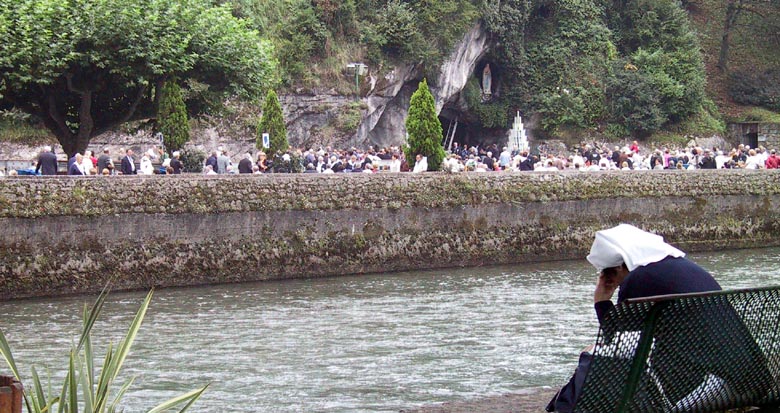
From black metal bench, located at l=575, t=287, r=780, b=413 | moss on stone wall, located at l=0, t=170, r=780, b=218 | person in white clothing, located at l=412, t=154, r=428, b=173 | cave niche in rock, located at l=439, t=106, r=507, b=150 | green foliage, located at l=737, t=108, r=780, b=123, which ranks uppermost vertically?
green foliage, located at l=737, t=108, r=780, b=123

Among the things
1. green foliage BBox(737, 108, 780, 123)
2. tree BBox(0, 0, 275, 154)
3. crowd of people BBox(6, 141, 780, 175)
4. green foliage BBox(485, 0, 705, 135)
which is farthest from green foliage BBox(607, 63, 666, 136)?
tree BBox(0, 0, 275, 154)

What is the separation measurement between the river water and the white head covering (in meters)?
4.00

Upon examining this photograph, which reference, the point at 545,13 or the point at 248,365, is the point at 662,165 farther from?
the point at 248,365

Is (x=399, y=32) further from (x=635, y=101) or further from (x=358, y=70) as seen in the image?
(x=635, y=101)

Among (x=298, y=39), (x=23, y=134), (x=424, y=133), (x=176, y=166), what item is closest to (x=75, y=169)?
(x=176, y=166)

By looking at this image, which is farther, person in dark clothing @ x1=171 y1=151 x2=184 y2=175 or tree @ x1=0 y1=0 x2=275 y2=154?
tree @ x1=0 y1=0 x2=275 y2=154

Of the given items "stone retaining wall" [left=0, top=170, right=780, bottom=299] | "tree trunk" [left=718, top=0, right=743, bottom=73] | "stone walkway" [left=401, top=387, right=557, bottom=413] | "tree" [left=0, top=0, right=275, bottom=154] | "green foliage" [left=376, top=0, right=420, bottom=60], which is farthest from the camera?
"tree trunk" [left=718, top=0, right=743, bottom=73]

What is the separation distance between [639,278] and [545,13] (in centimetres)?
5125

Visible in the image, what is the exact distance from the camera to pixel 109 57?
2866cm

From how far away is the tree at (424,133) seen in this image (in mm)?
27203

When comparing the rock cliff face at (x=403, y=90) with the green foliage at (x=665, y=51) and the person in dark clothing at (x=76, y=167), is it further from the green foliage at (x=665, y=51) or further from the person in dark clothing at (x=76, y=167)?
the person in dark clothing at (x=76, y=167)

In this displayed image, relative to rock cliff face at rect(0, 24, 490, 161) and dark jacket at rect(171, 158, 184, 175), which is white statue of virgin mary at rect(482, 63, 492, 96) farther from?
dark jacket at rect(171, 158, 184, 175)

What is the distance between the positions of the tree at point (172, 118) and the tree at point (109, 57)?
137 cm

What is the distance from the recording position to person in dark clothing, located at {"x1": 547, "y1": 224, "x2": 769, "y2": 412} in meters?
6.42
